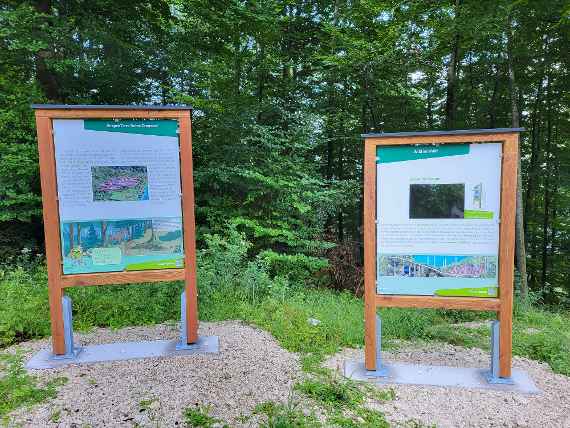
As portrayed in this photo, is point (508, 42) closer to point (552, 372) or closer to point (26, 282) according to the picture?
point (552, 372)

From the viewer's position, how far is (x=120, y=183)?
3.53m

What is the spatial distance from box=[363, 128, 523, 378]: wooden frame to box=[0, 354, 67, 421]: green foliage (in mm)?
2766

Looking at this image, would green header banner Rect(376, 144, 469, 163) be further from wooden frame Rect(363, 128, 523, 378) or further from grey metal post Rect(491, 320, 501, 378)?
grey metal post Rect(491, 320, 501, 378)

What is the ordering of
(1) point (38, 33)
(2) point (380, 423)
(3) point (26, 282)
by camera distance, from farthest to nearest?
(1) point (38, 33) < (3) point (26, 282) < (2) point (380, 423)

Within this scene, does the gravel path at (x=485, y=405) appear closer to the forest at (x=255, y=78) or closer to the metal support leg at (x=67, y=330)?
the metal support leg at (x=67, y=330)

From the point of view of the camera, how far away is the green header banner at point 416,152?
3158 mm

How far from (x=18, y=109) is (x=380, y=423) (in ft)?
24.3

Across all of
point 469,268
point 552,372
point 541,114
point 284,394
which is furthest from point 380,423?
point 541,114

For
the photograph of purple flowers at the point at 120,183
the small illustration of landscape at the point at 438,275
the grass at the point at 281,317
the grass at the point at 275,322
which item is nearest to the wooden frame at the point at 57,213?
the photograph of purple flowers at the point at 120,183

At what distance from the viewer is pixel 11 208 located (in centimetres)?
636

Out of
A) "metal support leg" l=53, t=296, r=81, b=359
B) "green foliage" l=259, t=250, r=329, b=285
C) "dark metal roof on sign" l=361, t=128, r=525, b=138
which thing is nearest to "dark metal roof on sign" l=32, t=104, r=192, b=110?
"metal support leg" l=53, t=296, r=81, b=359

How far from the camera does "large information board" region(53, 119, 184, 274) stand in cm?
344

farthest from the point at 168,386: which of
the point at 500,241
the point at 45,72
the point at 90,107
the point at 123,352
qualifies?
the point at 45,72

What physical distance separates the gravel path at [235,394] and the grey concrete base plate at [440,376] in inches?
3.4
